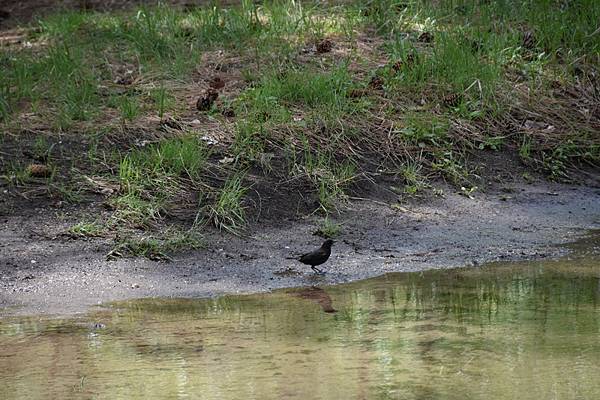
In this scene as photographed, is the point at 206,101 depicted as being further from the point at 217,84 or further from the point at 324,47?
the point at 324,47

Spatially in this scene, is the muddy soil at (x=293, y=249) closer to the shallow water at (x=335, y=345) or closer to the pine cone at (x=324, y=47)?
the shallow water at (x=335, y=345)

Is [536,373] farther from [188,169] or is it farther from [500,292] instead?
[188,169]

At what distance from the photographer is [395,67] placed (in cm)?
835

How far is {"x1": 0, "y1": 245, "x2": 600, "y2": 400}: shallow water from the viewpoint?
3.75 meters

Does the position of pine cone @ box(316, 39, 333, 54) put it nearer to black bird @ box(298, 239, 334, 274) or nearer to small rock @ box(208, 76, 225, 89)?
small rock @ box(208, 76, 225, 89)

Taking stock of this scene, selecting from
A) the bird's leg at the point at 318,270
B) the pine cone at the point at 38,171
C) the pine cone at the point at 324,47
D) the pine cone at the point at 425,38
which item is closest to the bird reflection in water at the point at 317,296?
the bird's leg at the point at 318,270

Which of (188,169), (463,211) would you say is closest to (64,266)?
(188,169)

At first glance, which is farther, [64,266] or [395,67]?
[395,67]

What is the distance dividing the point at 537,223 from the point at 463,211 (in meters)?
0.51

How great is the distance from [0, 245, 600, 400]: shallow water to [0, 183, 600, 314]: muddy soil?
29 cm

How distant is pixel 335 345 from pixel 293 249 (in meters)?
1.98

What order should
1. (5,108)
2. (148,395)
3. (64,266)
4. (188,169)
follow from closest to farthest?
(148,395), (64,266), (188,169), (5,108)

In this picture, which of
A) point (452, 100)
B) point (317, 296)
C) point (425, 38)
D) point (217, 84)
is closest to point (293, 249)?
point (317, 296)

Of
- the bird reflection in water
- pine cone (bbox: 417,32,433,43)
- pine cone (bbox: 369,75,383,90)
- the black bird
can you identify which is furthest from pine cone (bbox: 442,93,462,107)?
the bird reflection in water
